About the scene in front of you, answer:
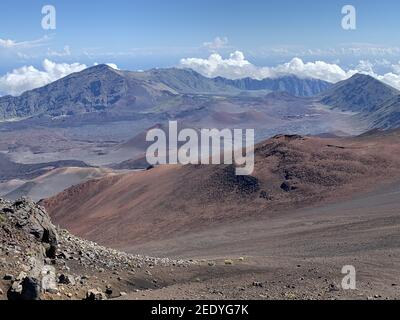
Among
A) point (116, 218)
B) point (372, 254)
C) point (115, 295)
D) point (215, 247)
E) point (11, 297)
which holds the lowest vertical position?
point (116, 218)

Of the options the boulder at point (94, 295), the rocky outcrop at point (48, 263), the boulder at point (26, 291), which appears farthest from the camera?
the boulder at point (94, 295)

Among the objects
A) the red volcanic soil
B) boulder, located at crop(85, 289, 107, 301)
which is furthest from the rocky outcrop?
the red volcanic soil

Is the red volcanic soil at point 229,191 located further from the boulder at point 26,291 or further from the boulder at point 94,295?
the boulder at point 26,291

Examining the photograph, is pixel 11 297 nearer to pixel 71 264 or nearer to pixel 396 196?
pixel 71 264

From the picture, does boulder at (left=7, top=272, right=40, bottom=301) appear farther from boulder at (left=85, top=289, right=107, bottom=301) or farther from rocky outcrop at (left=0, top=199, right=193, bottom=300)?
boulder at (left=85, top=289, right=107, bottom=301)

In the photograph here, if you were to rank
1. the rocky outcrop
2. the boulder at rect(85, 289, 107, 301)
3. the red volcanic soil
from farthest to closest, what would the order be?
the red volcanic soil < the boulder at rect(85, 289, 107, 301) < the rocky outcrop

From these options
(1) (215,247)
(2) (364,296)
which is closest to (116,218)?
(1) (215,247)

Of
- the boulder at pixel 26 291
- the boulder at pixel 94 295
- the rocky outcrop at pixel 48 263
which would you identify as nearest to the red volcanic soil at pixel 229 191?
the rocky outcrop at pixel 48 263

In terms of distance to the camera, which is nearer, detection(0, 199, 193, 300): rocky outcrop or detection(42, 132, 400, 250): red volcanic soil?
detection(0, 199, 193, 300): rocky outcrop

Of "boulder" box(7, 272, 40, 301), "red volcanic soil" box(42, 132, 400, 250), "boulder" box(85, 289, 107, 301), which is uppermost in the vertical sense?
"boulder" box(7, 272, 40, 301)
